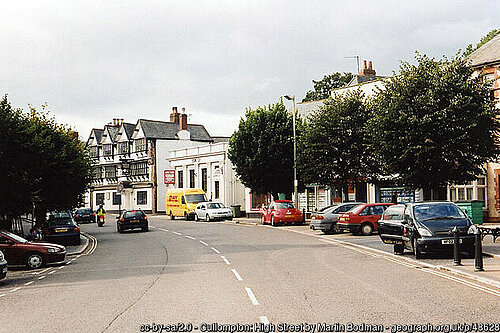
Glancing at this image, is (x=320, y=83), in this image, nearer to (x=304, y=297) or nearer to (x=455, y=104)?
(x=455, y=104)

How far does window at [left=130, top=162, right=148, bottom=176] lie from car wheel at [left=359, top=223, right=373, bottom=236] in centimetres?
5132

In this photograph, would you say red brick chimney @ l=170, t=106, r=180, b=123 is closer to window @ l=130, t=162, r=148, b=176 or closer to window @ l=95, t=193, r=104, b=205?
window @ l=130, t=162, r=148, b=176

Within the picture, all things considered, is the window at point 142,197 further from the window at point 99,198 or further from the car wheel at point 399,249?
the car wheel at point 399,249

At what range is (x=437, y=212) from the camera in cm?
1848

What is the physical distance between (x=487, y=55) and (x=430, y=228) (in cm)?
2309

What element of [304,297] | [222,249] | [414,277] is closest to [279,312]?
[304,297]

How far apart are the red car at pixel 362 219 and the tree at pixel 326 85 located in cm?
3807

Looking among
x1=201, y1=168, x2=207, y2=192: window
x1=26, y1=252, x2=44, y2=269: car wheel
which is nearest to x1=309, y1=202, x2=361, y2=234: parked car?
x1=26, y1=252, x2=44, y2=269: car wheel

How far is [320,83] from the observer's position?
68.1 metres

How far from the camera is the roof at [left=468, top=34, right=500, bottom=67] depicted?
35.8 metres

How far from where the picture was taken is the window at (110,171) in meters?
84.9

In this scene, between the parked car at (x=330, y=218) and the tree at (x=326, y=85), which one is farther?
the tree at (x=326, y=85)

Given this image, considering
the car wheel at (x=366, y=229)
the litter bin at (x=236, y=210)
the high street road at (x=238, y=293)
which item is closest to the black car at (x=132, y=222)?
the car wheel at (x=366, y=229)

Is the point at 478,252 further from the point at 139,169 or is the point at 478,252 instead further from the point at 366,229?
the point at 139,169
